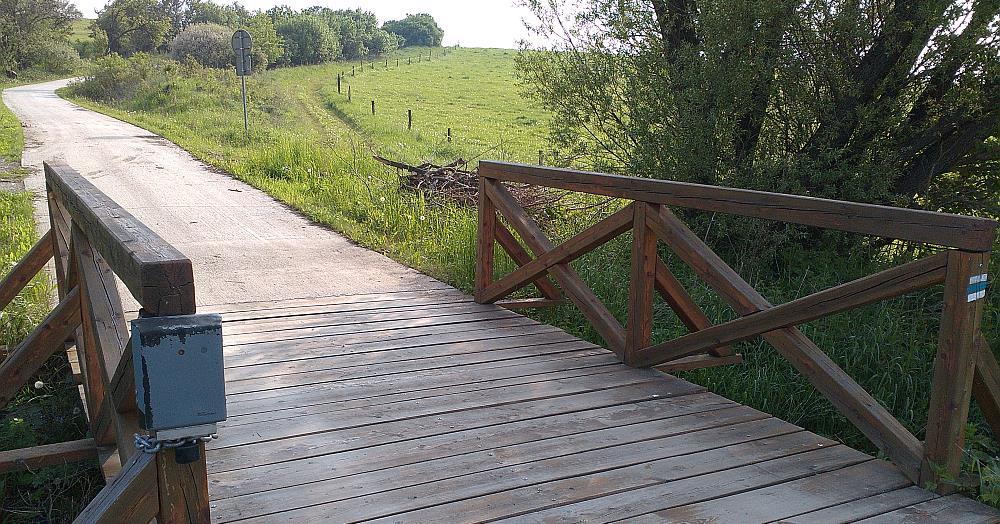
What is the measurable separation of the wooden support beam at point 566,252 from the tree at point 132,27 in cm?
6250

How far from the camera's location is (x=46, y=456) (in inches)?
159

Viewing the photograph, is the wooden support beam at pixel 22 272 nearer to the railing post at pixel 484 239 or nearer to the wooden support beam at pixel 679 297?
the railing post at pixel 484 239

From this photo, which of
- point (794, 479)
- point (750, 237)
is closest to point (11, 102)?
point (750, 237)

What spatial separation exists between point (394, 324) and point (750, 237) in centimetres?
306

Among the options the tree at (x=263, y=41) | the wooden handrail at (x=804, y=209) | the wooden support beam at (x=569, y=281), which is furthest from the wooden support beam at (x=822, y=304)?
the tree at (x=263, y=41)

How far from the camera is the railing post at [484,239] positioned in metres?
6.03

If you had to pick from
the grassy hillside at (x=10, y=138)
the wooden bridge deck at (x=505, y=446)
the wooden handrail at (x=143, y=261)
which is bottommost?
the wooden bridge deck at (x=505, y=446)

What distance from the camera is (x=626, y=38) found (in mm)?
7730

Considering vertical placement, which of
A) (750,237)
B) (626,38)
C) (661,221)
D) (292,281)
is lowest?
(292,281)

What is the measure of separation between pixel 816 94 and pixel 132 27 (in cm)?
6519

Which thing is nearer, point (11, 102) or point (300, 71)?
point (11, 102)

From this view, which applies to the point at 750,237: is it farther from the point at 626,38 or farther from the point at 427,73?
the point at 427,73

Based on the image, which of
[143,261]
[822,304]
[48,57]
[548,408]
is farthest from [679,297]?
[48,57]

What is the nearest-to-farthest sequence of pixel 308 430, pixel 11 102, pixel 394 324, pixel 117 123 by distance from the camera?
1. pixel 308 430
2. pixel 394 324
3. pixel 117 123
4. pixel 11 102
